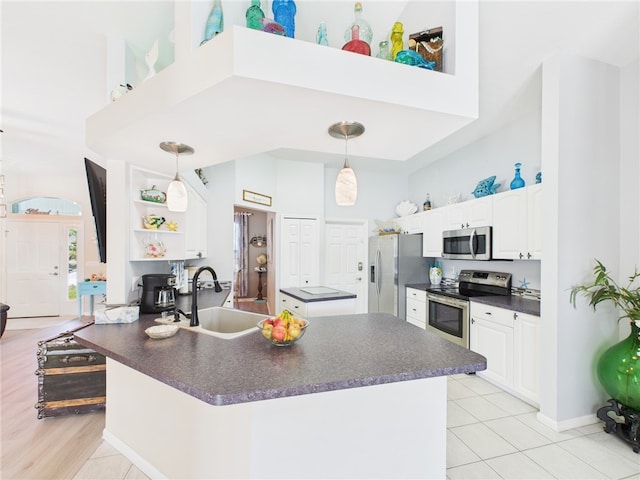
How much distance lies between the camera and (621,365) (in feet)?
6.95

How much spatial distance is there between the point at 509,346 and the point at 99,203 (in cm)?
377

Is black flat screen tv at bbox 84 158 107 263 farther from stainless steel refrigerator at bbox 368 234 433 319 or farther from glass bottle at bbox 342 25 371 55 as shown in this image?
stainless steel refrigerator at bbox 368 234 433 319

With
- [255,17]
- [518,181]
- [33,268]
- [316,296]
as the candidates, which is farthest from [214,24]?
[33,268]

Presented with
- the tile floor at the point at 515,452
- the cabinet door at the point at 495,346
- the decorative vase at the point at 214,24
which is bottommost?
the tile floor at the point at 515,452

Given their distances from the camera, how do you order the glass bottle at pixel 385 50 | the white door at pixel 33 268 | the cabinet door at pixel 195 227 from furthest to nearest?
1. the white door at pixel 33 268
2. the cabinet door at pixel 195 227
3. the glass bottle at pixel 385 50

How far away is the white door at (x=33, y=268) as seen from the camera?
5.71 m

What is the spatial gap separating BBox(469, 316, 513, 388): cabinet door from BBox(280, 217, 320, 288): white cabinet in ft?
8.88

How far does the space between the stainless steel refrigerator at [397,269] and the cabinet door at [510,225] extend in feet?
4.75

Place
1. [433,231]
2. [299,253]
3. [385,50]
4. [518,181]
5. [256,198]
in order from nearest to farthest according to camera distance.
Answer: [385,50] < [518,181] < [433,231] < [256,198] < [299,253]

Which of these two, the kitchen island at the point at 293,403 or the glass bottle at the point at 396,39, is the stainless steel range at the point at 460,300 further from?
the glass bottle at the point at 396,39

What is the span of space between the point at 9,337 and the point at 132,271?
387 centimetres

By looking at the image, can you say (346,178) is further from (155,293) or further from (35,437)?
(35,437)

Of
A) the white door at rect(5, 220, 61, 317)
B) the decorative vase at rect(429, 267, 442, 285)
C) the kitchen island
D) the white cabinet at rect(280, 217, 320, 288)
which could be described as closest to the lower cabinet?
the decorative vase at rect(429, 267, 442, 285)

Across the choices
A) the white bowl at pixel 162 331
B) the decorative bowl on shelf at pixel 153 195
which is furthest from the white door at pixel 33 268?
the white bowl at pixel 162 331
